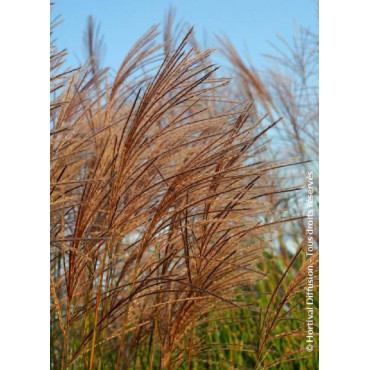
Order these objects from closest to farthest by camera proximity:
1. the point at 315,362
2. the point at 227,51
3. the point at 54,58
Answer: the point at 54,58, the point at 315,362, the point at 227,51

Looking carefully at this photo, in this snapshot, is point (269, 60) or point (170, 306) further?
point (269, 60)
